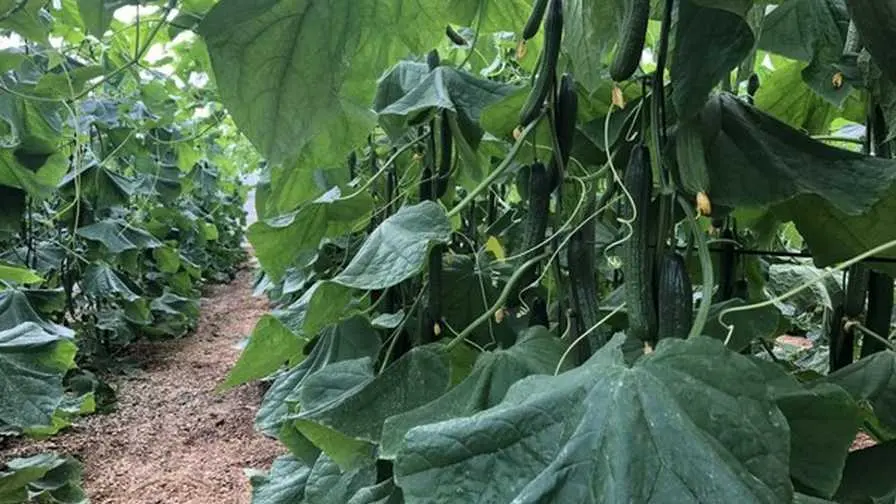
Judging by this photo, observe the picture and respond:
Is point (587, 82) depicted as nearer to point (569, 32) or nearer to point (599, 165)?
point (569, 32)

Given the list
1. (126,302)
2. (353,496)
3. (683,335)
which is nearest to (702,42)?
(683,335)

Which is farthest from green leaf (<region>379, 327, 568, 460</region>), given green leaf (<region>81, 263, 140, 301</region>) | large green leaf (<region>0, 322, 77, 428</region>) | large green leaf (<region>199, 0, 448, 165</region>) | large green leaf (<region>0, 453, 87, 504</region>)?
green leaf (<region>81, 263, 140, 301</region>)

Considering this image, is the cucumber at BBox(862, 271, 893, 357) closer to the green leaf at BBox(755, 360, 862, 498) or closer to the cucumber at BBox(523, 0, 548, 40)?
the green leaf at BBox(755, 360, 862, 498)

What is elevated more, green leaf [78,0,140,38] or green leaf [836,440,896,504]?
green leaf [78,0,140,38]

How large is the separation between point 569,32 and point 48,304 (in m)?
2.04

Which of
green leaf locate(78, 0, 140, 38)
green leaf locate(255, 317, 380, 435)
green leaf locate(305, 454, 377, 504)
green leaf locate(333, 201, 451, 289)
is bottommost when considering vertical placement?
green leaf locate(305, 454, 377, 504)

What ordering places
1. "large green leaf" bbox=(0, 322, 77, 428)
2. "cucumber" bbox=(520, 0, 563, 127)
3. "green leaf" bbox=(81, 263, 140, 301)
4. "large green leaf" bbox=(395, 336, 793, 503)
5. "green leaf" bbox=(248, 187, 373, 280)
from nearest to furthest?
"large green leaf" bbox=(395, 336, 793, 503), "cucumber" bbox=(520, 0, 563, 127), "green leaf" bbox=(248, 187, 373, 280), "large green leaf" bbox=(0, 322, 77, 428), "green leaf" bbox=(81, 263, 140, 301)

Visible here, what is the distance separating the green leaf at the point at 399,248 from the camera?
2.28 feet

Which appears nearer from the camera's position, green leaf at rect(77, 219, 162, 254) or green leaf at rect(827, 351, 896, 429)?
green leaf at rect(827, 351, 896, 429)

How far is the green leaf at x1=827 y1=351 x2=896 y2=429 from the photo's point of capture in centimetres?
65

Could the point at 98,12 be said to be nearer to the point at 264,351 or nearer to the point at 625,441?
the point at 264,351

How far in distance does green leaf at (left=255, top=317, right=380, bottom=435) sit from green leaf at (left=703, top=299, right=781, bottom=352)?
1.35 feet

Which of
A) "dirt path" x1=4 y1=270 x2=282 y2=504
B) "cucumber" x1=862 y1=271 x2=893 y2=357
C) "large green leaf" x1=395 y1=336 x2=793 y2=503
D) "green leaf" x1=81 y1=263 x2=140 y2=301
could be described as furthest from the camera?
"green leaf" x1=81 y1=263 x2=140 y2=301

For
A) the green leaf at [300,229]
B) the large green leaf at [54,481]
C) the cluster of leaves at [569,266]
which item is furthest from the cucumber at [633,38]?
the large green leaf at [54,481]
